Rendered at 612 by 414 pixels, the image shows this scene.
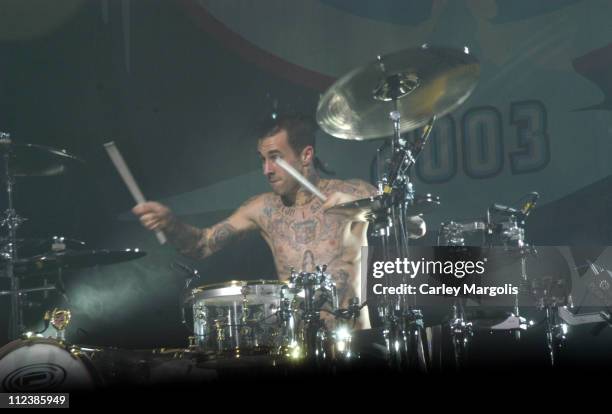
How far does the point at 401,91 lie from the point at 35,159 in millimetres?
1783

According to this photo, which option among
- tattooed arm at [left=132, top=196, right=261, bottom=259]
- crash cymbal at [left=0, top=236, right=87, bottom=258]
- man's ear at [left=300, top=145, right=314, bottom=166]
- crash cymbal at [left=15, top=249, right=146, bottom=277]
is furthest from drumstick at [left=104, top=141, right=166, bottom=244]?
man's ear at [left=300, top=145, right=314, bottom=166]

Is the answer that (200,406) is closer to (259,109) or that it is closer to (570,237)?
(259,109)

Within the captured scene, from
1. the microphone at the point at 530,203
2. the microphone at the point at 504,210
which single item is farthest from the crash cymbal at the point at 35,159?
the microphone at the point at 530,203

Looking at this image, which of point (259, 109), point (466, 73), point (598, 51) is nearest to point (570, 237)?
point (598, 51)

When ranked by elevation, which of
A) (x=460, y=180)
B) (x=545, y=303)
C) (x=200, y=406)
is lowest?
(x=200, y=406)

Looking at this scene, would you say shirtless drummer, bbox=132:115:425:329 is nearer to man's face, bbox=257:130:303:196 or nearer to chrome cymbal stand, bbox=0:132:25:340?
man's face, bbox=257:130:303:196

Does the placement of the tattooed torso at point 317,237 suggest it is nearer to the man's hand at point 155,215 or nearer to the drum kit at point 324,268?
the drum kit at point 324,268

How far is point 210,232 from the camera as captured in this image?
426 centimetres

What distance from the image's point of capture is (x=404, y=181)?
118 inches

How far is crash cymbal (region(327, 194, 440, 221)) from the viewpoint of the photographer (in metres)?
3.01

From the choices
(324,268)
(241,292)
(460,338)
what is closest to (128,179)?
(241,292)

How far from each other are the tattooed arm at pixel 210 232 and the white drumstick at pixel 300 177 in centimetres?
25

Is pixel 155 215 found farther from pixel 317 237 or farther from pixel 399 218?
pixel 399 218

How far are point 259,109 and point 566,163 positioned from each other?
6.11 ft
